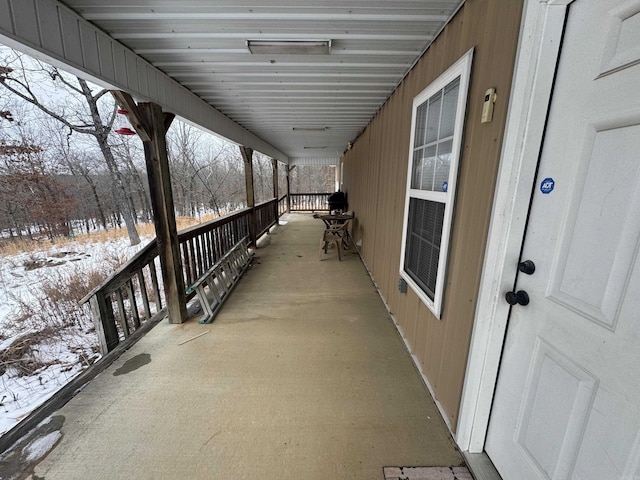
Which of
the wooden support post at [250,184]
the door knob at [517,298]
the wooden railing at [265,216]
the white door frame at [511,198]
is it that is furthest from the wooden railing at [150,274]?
the door knob at [517,298]

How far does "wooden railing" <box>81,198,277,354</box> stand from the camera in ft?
6.95

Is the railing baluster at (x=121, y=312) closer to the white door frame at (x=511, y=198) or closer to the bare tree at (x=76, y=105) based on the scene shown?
the white door frame at (x=511, y=198)

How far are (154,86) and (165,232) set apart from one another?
1.31 m

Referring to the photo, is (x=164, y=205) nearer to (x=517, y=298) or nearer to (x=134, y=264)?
(x=134, y=264)

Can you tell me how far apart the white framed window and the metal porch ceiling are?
440 mm

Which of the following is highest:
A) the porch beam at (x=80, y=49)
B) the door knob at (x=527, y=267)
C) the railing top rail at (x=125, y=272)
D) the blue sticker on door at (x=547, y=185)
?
the porch beam at (x=80, y=49)

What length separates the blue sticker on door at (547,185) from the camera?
0.92 meters

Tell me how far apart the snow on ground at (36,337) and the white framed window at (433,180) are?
128 inches

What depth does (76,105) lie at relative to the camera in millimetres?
7070

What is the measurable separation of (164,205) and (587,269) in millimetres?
2838

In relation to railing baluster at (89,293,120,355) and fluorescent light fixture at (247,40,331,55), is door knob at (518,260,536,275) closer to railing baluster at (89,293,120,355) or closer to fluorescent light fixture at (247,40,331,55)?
fluorescent light fixture at (247,40,331,55)

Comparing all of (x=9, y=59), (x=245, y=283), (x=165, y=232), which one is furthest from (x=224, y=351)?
(x=9, y=59)

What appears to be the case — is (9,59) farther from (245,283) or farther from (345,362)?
(345,362)

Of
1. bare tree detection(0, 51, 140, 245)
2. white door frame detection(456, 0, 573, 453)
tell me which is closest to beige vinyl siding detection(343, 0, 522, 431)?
white door frame detection(456, 0, 573, 453)
